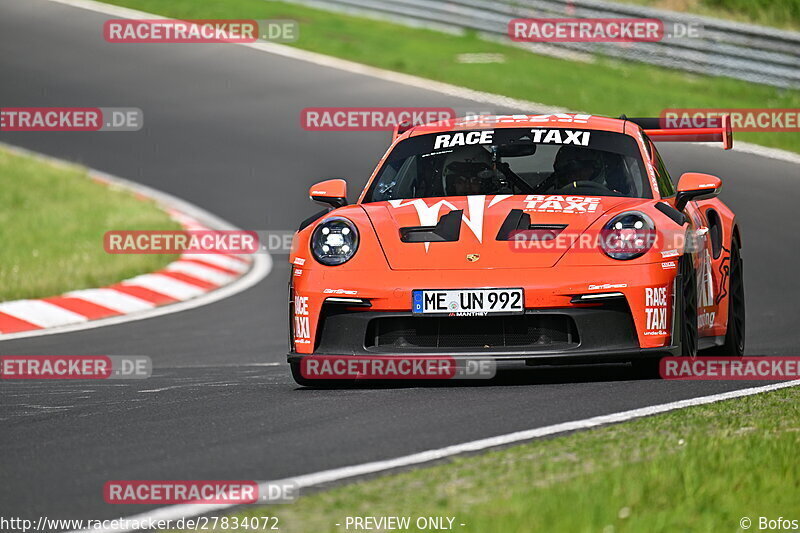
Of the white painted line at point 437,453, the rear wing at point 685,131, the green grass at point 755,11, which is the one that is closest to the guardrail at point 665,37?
the green grass at point 755,11

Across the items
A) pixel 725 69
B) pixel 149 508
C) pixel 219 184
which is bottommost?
pixel 149 508

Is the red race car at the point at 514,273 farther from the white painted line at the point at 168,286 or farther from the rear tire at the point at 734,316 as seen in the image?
the white painted line at the point at 168,286

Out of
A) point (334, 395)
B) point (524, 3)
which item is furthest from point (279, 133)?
point (334, 395)

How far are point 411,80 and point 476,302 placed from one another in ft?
49.5

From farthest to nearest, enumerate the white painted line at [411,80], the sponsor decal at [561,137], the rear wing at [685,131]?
1. the white painted line at [411,80]
2. the rear wing at [685,131]
3. the sponsor decal at [561,137]

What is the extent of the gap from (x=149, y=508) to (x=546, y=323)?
9.18 ft

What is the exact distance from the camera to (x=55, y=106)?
67.6 ft

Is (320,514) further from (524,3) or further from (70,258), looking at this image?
(524,3)

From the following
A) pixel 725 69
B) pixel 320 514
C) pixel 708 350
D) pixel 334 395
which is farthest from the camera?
pixel 725 69

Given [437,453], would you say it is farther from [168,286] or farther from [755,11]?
[755,11]

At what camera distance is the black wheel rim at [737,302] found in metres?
8.55

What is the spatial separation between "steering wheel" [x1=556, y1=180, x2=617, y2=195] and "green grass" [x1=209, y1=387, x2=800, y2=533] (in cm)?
254

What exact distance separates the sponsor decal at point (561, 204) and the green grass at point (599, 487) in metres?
2.00

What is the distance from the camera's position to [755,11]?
25562mm
